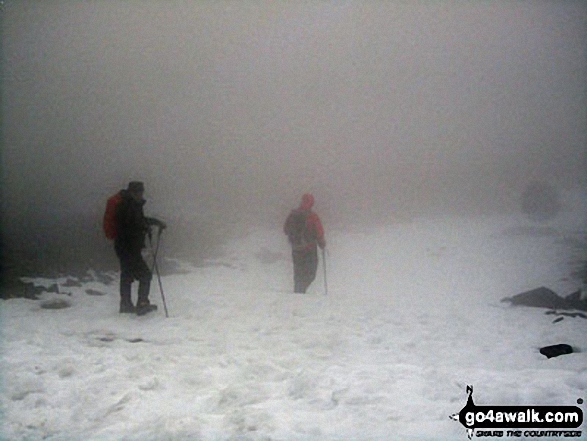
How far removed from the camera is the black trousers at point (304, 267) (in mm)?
12891

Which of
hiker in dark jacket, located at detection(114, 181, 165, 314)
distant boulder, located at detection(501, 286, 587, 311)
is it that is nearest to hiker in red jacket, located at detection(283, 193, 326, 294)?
hiker in dark jacket, located at detection(114, 181, 165, 314)

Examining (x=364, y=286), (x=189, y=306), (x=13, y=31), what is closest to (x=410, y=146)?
(x=13, y=31)

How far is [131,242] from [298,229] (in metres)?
5.03

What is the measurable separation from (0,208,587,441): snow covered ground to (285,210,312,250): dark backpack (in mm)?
1615

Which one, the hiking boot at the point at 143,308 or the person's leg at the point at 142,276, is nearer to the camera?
the person's leg at the point at 142,276

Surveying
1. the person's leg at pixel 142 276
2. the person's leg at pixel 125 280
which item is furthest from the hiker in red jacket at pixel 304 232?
the person's leg at pixel 125 280

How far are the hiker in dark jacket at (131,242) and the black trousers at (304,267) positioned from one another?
4.60 metres

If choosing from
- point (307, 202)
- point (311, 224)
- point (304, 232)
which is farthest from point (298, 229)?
point (307, 202)

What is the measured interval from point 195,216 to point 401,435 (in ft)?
185

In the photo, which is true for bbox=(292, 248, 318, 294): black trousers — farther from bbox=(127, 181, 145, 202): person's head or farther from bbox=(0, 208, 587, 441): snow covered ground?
bbox=(127, 181, 145, 202): person's head

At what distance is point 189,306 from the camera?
1080 cm

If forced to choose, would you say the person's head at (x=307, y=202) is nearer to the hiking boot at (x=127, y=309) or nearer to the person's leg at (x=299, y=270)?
the person's leg at (x=299, y=270)

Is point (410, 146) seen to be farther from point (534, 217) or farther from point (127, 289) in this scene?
point (127, 289)

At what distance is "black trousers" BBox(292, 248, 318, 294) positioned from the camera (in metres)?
12.9
